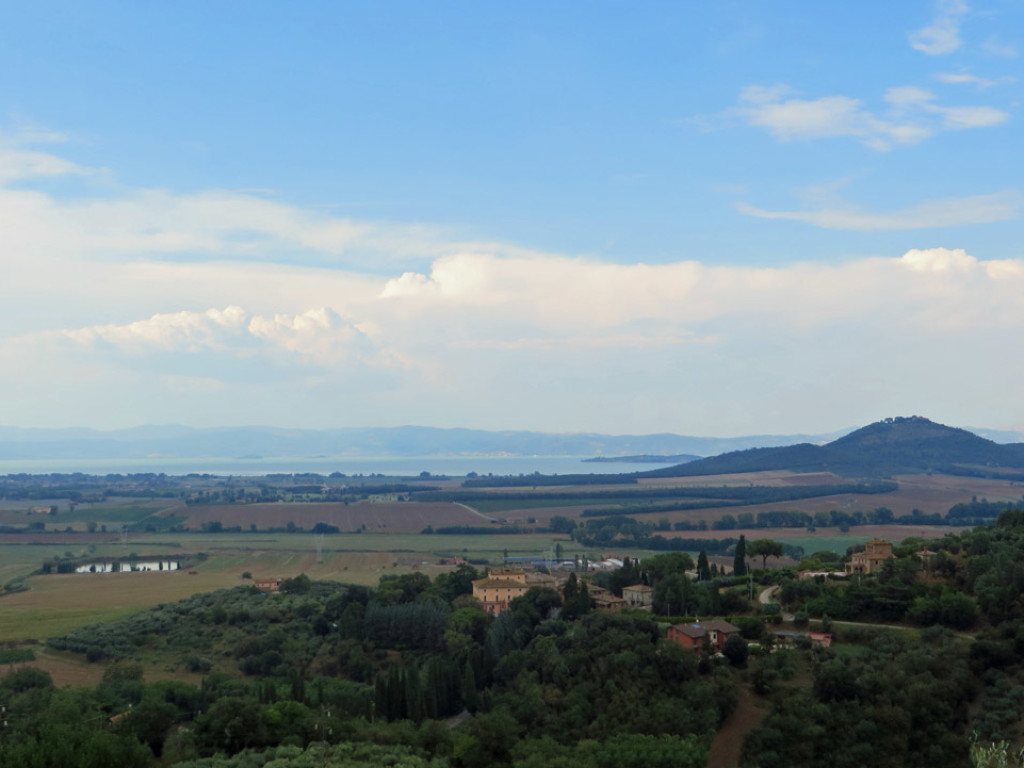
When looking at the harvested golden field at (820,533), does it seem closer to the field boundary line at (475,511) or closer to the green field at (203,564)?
the green field at (203,564)

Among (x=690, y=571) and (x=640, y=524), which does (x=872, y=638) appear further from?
(x=640, y=524)

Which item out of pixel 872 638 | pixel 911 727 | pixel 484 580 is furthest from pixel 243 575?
pixel 911 727

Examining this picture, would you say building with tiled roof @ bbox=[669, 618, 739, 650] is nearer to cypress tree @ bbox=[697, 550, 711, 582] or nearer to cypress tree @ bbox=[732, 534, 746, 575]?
cypress tree @ bbox=[697, 550, 711, 582]

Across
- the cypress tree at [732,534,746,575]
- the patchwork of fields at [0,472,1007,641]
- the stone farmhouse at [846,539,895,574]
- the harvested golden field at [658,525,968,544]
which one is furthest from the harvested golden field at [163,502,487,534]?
the stone farmhouse at [846,539,895,574]

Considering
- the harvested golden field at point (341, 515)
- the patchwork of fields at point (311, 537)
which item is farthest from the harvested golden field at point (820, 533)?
the harvested golden field at point (341, 515)

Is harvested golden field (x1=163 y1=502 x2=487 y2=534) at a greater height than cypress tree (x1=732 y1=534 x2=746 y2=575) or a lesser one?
lesser

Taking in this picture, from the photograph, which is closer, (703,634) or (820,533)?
(703,634)

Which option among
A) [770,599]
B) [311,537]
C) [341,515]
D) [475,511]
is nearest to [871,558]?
[770,599]

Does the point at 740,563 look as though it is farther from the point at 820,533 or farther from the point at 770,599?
the point at 820,533
